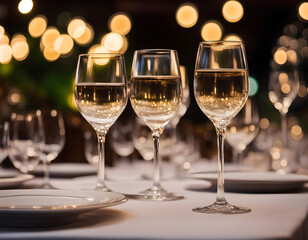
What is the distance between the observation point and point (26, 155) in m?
1.68

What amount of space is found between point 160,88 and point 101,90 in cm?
14

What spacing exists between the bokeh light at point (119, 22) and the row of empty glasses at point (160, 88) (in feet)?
26.9

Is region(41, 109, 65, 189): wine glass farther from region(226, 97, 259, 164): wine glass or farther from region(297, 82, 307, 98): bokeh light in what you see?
region(297, 82, 307, 98): bokeh light

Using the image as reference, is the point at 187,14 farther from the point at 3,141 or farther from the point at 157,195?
the point at 157,195

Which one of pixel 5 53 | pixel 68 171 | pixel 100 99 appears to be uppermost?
pixel 5 53

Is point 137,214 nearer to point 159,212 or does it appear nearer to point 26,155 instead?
point 159,212

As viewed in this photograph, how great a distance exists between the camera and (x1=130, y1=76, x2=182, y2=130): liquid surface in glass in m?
1.32

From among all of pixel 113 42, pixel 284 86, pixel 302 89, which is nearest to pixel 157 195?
pixel 284 86

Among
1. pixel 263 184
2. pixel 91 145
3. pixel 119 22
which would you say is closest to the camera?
pixel 263 184

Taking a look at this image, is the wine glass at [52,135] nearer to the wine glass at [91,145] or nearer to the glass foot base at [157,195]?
the wine glass at [91,145]

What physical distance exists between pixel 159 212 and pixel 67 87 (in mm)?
9379

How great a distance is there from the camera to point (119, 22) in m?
9.59

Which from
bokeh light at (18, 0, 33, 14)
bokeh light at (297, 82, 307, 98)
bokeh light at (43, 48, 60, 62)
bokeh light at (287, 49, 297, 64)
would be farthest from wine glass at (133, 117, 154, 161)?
bokeh light at (43, 48, 60, 62)

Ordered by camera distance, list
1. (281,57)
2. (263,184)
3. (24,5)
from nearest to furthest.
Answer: (263,184)
(281,57)
(24,5)
